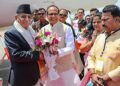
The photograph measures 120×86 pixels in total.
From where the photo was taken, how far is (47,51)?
465 centimetres

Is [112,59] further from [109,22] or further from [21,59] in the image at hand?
[21,59]

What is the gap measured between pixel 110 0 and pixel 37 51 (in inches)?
511

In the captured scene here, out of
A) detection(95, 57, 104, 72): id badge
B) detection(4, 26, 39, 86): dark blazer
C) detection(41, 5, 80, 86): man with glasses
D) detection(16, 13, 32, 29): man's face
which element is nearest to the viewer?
detection(95, 57, 104, 72): id badge

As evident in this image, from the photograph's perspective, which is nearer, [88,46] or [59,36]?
[59,36]

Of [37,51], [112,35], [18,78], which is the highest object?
[112,35]

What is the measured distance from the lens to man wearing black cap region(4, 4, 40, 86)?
4.39m

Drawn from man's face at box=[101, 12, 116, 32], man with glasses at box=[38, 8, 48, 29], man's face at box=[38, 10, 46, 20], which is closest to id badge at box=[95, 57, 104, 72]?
man's face at box=[101, 12, 116, 32]

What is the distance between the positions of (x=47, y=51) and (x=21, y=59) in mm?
440

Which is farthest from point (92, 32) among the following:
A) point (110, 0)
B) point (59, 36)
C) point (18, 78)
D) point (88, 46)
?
point (110, 0)

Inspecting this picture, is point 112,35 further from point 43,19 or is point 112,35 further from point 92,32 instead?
point 43,19

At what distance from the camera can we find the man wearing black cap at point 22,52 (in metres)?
4.39

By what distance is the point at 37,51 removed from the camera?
14.8 feet

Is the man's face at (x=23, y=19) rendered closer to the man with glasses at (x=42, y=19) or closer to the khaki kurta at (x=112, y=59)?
the khaki kurta at (x=112, y=59)

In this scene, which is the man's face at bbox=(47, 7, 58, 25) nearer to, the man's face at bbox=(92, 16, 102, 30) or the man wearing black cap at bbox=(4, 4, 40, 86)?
the man wearing black cap at bbox=(4, 4, 40, 86)
